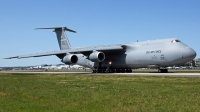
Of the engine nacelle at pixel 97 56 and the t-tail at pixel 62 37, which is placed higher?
the t-tail at pixel 62 37

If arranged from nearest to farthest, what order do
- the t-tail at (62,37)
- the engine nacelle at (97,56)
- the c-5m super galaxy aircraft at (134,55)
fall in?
the c-5m super galaxy aircraft at (134,55), the engine nacelle at (97,56), the t-tail at (62,37)

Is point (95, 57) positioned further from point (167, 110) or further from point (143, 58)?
point (167, 110)

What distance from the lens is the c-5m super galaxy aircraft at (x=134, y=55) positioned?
112ft

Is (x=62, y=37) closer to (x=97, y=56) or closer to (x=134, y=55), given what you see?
(x=97, y=56)

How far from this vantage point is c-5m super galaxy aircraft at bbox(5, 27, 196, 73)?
34.2m

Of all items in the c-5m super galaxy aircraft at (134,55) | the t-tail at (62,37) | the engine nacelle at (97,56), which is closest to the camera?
the c-5m super galaxy aircraft at (134,55)

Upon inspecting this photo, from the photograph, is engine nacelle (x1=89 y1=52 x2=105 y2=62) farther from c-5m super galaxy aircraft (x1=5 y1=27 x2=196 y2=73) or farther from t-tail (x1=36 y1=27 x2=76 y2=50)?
t-tail (x1=36 y1=27 x2=76 y2=50)

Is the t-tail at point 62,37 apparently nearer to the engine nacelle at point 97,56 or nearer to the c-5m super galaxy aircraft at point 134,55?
the c-5m super galaxy aircraft at point 134,55

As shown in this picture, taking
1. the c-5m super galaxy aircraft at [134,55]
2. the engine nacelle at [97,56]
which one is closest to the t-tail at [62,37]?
the c-5m super galaxy aircraft at [134,55]

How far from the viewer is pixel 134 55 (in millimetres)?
37969

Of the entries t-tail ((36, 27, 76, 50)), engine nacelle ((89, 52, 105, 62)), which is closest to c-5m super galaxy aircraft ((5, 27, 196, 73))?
engine nacelle ((89, 52, 105, 62))

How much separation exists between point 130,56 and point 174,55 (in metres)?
6.59

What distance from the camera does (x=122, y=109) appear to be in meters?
7.90

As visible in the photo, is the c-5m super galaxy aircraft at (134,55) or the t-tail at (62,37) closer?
the c-5m super galaxy aircraft at (134,55)
